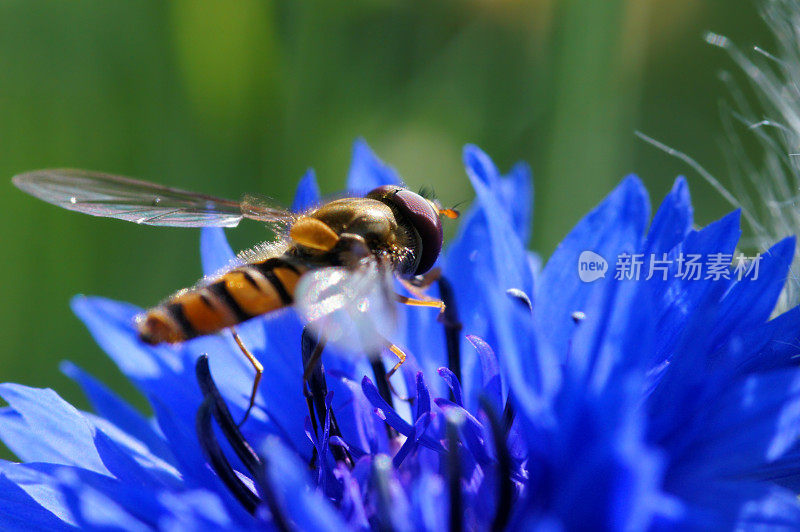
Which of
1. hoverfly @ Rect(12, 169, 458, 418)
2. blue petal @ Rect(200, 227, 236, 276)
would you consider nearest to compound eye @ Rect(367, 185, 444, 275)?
hoverfly @ Rect(12, 169, 458, 418)

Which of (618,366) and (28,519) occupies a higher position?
(618,366)

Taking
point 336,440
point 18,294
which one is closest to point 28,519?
point 336,440

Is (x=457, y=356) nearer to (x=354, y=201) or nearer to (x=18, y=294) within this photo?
(x=354, y=201)

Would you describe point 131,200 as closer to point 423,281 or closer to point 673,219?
point 423,281

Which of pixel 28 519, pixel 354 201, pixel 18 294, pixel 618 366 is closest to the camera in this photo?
pixel 618 366

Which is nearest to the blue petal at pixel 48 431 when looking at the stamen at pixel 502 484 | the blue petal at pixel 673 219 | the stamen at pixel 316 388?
the stamen at pixel 316 388

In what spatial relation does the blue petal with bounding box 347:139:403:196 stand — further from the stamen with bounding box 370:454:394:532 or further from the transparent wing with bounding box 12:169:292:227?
the stamen with bounding box 370:454:394:532

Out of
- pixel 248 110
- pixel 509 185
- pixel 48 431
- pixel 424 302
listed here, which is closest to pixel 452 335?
pixel 424 302
